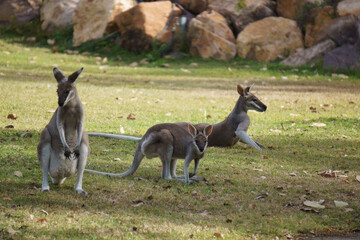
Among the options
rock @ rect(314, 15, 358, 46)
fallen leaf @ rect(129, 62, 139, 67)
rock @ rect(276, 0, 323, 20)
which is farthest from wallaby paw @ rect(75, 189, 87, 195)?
rock @ rect(276, 0, 323, 20)

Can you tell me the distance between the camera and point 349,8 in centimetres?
1555

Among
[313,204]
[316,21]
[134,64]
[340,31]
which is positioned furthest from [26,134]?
[316,21]

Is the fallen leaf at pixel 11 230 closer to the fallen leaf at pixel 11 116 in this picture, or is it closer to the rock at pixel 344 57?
the fallen leaf at pixel 11 116

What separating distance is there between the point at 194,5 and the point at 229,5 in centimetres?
123

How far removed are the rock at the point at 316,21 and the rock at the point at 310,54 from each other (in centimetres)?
47

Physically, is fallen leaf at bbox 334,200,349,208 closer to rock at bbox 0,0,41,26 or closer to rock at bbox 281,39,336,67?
rock at bbox 281,39,336,67

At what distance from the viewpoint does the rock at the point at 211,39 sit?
1616 cm

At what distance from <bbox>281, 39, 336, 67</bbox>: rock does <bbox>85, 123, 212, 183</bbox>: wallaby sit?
10312 millimetres

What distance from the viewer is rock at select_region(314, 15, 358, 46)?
48.9ft

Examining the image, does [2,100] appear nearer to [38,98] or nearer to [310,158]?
[38,98]

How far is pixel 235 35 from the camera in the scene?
17.0 metres

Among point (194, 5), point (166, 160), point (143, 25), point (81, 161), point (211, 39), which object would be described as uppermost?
point (194, 5)

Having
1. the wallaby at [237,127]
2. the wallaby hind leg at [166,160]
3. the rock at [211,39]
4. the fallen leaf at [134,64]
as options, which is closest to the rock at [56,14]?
the fallen leaf at [134,64]

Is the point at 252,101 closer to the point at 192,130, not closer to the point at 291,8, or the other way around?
the point at 192,130
